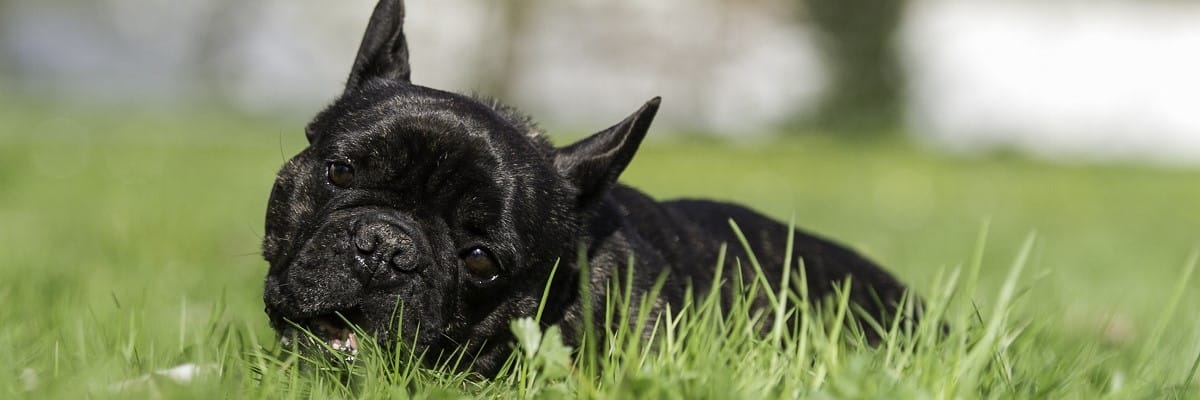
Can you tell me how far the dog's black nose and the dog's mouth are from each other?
178 mm

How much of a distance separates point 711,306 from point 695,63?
28771mm

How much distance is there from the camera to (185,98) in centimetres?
3497

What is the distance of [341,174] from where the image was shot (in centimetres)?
388

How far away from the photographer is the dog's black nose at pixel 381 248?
11.6 feet

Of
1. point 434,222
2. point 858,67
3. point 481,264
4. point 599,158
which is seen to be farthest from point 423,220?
point 858,67

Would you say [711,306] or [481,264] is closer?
[711,306]

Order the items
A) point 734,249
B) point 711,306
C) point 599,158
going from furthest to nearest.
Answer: point 734,249
point 599,158
point 711,306

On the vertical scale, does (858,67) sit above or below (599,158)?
below

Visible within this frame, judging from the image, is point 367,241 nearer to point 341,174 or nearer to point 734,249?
point 341,174

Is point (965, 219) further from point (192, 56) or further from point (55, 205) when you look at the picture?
point (192, 56)

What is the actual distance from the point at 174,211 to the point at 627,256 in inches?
233

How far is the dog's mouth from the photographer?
3.49 metres

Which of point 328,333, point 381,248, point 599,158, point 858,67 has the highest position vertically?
point 599,158

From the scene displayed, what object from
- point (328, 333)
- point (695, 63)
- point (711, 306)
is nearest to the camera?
point (711, 306)
